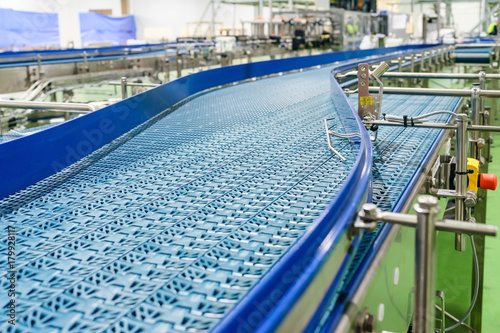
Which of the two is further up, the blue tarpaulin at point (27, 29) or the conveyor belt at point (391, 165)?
the blue tarpaulin at point (27, 29)

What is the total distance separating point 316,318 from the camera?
80 centimetres

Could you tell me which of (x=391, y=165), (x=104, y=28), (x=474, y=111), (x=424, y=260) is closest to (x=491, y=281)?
(x=474, y=111)

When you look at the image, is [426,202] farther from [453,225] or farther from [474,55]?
[474,55]

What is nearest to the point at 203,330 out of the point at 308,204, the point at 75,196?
the point at 308,204

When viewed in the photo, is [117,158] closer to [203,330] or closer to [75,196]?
[75,196]

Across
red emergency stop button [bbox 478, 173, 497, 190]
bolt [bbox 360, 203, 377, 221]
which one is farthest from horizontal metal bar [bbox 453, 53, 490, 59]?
bolt [bbox 360, 203, 377, 221]

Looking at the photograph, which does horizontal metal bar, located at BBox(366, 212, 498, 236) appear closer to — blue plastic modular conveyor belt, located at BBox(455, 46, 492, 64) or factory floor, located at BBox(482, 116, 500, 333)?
factory floor, located at BBox(482, 116, 500, 333)

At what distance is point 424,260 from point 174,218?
609 mm

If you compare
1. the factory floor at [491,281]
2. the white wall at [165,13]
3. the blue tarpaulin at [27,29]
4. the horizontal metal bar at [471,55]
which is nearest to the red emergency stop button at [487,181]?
the factory floor at [491,281]

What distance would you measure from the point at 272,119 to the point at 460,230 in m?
1.70

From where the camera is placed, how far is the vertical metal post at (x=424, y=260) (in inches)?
31.4

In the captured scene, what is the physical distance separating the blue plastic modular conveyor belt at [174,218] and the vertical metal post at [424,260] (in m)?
0.17

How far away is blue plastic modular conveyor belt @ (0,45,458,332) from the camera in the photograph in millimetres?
826

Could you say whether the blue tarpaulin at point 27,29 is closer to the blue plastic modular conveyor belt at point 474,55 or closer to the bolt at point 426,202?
the blue plastic modular conveyor belt at point 474,55
